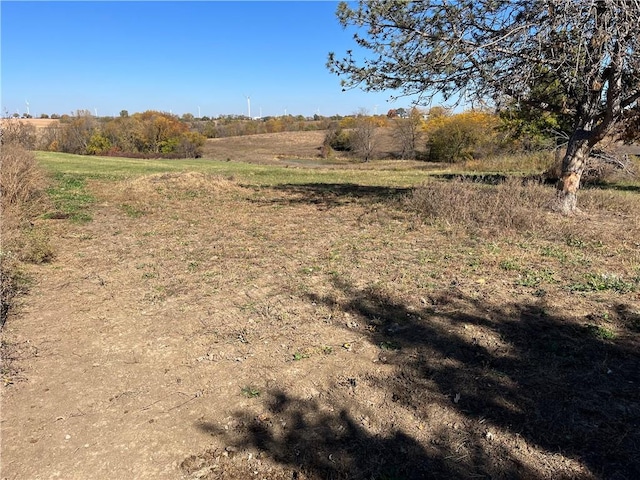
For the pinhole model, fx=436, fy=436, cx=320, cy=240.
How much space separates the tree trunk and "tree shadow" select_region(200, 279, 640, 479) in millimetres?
4974

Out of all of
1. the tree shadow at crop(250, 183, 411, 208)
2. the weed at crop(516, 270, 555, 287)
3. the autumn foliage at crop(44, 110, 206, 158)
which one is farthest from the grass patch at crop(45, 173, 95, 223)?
the autumn foliage at crop(44, 110, 206, 158)

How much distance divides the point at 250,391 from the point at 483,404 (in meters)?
1.54

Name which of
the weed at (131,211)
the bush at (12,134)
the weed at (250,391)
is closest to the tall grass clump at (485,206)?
the weed at (250,391)

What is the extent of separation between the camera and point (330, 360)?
3.37 meters

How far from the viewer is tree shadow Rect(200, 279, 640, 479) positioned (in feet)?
7.80

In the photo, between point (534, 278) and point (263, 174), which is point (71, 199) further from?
point (534, 278)

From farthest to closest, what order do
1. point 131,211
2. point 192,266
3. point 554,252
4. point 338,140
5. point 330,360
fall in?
point 338,140
point 131,211
point 554,252
point 192,266
point 330,360

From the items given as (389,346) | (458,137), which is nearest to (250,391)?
(389,346)

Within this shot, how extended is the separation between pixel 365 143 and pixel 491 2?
2031 inches

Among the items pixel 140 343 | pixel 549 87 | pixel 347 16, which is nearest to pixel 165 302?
pixel 140 343

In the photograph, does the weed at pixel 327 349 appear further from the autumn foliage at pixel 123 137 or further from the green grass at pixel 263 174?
the autumn foliage at pixel 123 137

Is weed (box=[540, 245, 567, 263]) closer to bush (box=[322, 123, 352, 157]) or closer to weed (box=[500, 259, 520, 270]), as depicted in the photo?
weed (box=[500, 259, 520, 270])

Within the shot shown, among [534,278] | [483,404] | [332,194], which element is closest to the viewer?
[483,404]

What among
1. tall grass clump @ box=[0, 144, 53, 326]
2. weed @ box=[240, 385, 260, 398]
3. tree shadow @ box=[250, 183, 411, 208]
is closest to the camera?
weed @ box=[240, 385, 260, 398]
